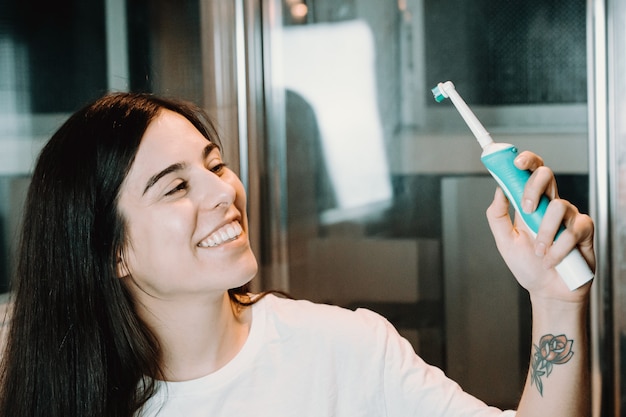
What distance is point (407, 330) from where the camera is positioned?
208 centimetres

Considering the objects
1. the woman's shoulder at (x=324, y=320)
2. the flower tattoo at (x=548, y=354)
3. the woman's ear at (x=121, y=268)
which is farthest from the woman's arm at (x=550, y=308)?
the woman's ear at (x=121, y=268)

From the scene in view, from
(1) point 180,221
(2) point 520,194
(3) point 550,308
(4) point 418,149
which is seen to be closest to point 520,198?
(2) point 520,194

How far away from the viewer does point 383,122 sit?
80.4 inches

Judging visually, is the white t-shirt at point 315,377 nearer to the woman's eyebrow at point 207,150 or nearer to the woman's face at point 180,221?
the woman's face at point 180,221

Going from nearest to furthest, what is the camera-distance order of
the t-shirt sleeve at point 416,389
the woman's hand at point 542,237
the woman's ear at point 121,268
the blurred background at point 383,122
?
1. the woman's hand at point 542,237
2. the t-shirt sleeve at point 416,389
3. the woman's ear at point 121,268
4. the blurred background at point 383,122

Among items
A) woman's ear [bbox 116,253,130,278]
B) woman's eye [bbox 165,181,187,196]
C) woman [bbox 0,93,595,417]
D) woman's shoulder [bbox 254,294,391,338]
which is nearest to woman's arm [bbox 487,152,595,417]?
woman [bbox 0,93,595,417]

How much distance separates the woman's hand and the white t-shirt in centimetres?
27

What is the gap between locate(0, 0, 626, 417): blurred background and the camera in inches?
73.7

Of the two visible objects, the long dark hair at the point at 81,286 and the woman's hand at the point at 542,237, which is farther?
the long dark hair at the point at 81,286

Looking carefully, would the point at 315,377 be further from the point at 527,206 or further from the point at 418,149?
the point at 418,149

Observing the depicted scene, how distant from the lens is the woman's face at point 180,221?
124 centimetres

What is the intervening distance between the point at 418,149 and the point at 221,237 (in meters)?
0.87

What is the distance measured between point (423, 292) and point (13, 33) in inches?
47.7

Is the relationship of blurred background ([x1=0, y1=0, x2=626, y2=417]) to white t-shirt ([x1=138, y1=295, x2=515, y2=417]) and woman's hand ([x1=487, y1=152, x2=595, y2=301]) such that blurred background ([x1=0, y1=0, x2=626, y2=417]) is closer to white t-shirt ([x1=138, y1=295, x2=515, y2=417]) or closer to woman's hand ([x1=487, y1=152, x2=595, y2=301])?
white t-shirt ([x1=138, y1=295, x2=515, y2=417])
